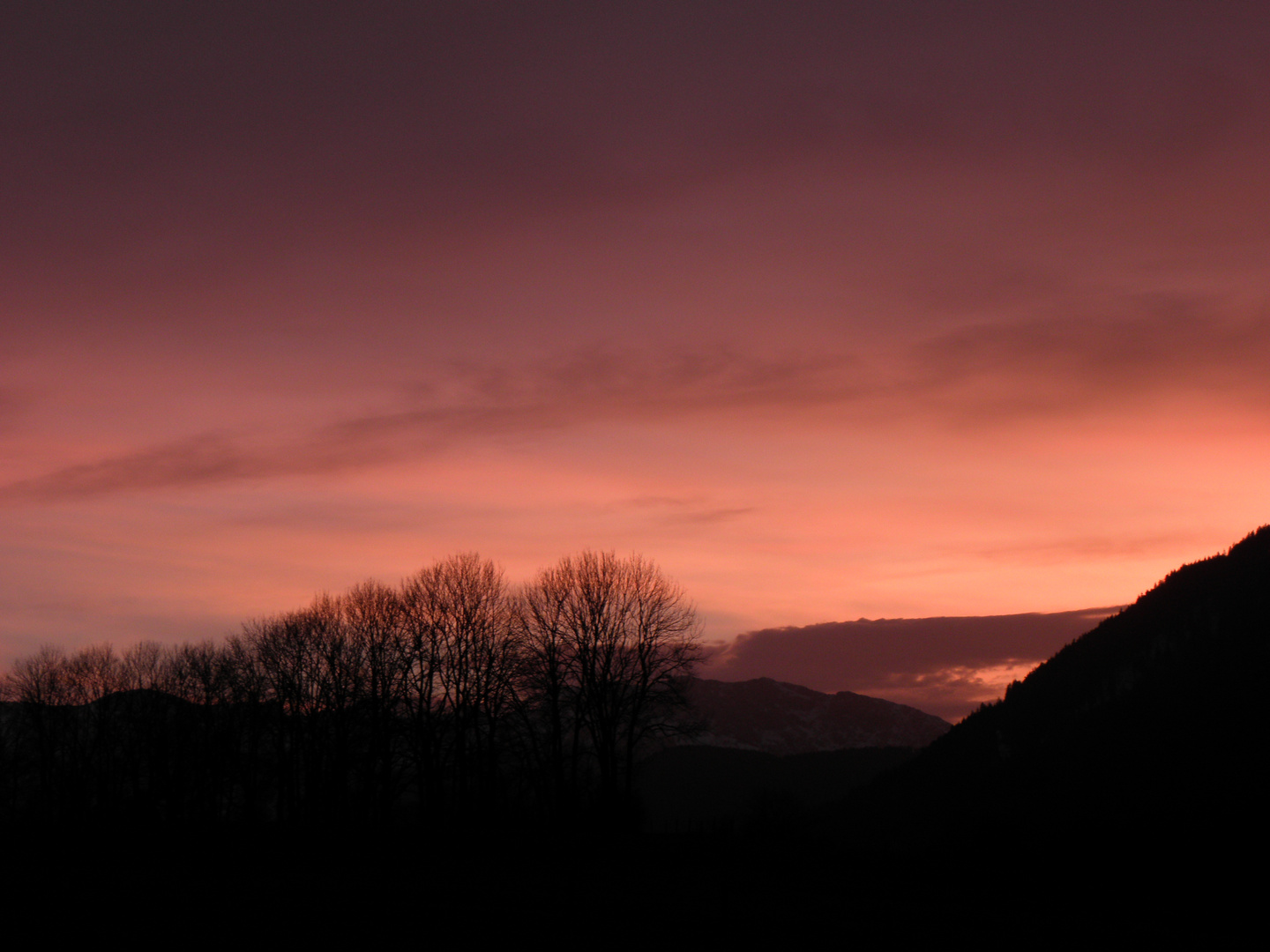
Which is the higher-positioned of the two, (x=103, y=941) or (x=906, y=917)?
(x=103, y=941)

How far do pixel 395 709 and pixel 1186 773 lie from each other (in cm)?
14282

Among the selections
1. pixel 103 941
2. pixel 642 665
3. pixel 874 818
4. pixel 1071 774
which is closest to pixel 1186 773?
pixel 1071 774

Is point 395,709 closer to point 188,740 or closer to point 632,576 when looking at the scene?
point 632,576

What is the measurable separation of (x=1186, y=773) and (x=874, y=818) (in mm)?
63427

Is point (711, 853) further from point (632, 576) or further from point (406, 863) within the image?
point (632, 576)

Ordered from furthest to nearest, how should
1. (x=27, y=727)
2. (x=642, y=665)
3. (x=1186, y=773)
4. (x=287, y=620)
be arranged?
(x=1186, y=773)
(x=27, y=727)
(x=287, y=620)
(x=642, y=665)

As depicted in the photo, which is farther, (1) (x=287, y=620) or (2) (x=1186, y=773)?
(2) (x=1186, y=773)

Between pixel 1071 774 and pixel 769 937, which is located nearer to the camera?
pixel 769 937

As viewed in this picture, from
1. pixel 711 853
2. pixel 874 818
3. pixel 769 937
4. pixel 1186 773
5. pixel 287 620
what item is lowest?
pixel 874 818

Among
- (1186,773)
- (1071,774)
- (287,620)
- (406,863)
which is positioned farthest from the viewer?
(1071,774)

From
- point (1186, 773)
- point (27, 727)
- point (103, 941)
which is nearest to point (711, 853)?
point (103, 941)

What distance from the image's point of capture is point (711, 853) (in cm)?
4244

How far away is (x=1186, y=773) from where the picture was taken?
155750 mm

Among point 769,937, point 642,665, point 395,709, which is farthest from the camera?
point 395,709
